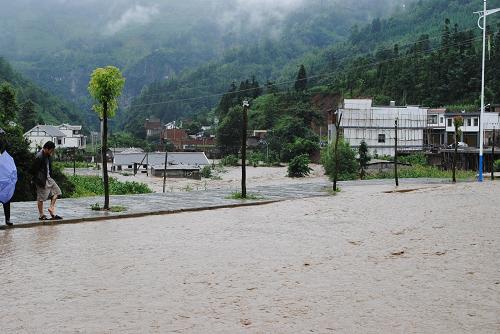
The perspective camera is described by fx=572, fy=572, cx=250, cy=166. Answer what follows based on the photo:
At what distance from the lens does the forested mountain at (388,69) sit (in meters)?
86.9

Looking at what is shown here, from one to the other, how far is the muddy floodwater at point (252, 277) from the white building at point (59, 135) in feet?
230

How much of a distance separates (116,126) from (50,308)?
16076 cm

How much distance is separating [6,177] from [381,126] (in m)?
60.1

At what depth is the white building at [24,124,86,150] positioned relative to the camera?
7869cm

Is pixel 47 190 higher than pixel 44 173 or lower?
lower

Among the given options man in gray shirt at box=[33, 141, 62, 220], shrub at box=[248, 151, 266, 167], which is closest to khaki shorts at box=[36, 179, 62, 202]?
man in gray shirt at box=[33, 141, 62, 220]

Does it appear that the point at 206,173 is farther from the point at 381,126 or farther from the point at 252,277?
the point at 252,277

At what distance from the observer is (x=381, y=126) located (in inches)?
2660

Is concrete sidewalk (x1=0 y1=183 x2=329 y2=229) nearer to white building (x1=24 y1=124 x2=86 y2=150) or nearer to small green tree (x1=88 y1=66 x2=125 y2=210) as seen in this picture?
small green tree (x1=88 y1=66 x2=125 y2=210)

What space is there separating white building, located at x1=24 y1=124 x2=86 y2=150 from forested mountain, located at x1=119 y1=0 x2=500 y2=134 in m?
36.5

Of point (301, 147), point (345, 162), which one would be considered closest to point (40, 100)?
point (301, 147)

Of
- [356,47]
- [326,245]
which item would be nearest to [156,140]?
[356,47]

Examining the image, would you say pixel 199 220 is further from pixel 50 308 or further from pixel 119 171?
pixel 119 171

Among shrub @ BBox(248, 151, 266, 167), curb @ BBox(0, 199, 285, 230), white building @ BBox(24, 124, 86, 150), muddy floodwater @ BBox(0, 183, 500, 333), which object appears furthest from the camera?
white building @ BBox(24, 124, 86, 150)
